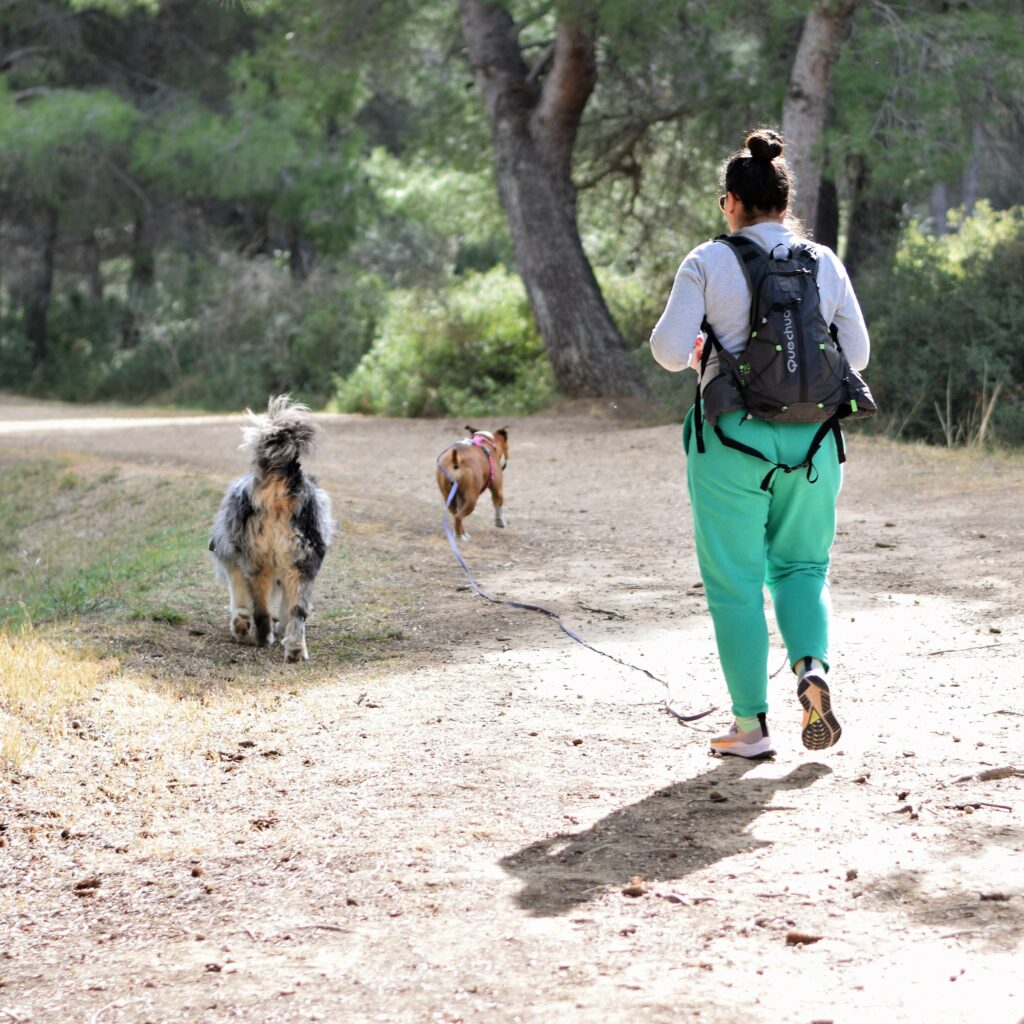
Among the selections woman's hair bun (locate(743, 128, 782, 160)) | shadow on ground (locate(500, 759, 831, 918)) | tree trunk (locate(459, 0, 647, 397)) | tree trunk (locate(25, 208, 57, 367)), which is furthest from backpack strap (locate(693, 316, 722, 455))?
tree trunk (locate(25, 208, 57, 367))

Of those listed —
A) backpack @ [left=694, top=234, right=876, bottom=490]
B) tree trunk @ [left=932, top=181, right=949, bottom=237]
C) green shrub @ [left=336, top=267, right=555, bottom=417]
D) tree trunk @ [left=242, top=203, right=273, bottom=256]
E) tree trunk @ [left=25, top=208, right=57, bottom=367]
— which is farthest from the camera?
tree trunk @ [left=932, top=181, right=949, bottom=237]

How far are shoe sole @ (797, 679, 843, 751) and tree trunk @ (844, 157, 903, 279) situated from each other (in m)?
14.5

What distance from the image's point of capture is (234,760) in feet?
17.7

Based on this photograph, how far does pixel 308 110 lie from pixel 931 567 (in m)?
16.7

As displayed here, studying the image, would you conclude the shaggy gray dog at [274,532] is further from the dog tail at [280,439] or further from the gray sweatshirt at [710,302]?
the gray sweatshirt at [710,302]

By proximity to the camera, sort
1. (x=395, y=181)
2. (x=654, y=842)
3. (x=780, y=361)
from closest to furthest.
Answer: (x=654, y=842) < (x=780, y=361) < (x=395, y=181)

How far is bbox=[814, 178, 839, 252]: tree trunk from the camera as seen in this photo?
63.4ft

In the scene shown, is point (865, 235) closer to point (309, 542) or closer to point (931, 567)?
point (931, 567)

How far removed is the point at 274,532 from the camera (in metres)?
6.96

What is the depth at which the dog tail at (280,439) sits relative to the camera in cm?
682

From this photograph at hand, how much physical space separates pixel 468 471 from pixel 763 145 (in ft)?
17.7

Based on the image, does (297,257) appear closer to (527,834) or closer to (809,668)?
(809,668)

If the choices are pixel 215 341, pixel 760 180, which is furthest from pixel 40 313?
pixel 760 180

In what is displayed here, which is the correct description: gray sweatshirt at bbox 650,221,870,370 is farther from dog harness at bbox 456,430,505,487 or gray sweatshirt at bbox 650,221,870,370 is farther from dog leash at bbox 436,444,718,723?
dog harness at bbox 456,430,505,487
